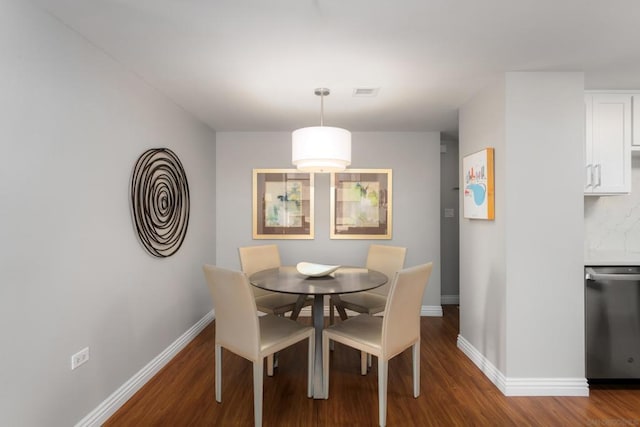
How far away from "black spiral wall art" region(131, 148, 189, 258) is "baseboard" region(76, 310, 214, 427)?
0.85 meters

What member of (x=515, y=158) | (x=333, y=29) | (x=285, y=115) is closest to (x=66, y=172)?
(x=333, y=29)

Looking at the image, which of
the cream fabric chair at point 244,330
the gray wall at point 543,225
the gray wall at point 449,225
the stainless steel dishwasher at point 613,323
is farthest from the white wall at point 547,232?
the gray wall at point 449,225

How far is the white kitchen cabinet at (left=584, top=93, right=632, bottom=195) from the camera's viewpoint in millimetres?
2502

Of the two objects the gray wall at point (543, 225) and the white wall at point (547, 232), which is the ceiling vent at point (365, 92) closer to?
the gray wall at point (543, 225)

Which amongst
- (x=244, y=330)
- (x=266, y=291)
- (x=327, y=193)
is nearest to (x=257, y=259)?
(x=266, y=291)

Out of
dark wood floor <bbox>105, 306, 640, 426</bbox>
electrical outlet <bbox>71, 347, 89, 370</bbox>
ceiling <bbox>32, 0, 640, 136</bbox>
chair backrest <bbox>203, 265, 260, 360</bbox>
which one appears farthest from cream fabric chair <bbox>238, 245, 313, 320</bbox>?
ceiling <bbox>32, 0, 640, 136</bbox>

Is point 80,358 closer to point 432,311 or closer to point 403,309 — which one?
point 403,309

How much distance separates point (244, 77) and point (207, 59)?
1.09ft

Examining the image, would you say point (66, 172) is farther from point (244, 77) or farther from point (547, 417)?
point (547, 417)

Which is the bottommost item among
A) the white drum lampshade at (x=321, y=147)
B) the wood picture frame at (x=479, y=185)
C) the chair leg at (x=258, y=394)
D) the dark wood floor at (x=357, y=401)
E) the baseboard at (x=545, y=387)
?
the dark wood floor at (x=357, y=401)

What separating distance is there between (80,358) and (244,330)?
91 cm

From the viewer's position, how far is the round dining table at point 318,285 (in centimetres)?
218

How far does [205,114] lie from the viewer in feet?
10.8

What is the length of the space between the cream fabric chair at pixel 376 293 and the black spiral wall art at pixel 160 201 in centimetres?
155
